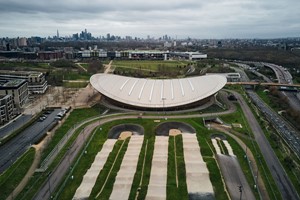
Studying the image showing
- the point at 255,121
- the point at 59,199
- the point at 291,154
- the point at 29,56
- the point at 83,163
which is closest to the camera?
the point at 59,199

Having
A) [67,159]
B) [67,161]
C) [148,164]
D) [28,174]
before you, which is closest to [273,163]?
[148,164]

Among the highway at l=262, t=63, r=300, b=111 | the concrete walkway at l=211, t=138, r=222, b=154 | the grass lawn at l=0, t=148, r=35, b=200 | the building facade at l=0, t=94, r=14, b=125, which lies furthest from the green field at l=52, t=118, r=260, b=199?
the highway at l=262, t=63, r=300, b=111

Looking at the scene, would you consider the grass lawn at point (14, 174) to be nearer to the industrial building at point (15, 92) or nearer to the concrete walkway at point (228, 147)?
the industrial building at point (15, 92)

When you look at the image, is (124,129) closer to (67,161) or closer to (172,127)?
(172,127)

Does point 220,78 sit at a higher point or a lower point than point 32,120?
higher

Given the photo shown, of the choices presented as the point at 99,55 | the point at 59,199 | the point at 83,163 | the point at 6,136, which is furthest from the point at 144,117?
the point at 99,55

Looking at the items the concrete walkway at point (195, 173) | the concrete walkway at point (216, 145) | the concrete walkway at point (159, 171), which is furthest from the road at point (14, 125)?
the concrete walkway at point (216, 145)

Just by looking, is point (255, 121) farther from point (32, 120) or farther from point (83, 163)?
point (32, 120)
